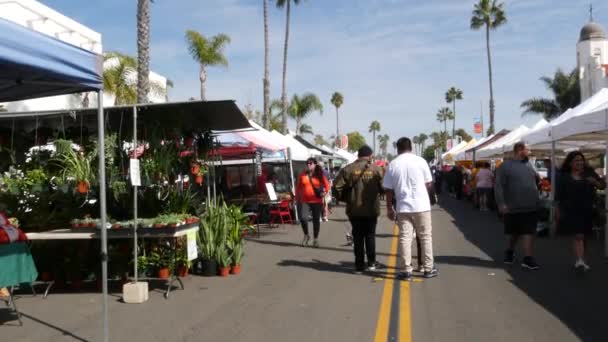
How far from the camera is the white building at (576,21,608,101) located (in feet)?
136

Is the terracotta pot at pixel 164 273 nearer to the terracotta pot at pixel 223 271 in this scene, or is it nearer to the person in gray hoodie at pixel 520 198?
the terracotta pot at pixel 223 271

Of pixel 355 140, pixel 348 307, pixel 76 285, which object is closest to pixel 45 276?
pixel 76 285

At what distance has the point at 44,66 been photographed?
15.7ft

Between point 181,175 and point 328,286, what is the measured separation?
9.44 feet

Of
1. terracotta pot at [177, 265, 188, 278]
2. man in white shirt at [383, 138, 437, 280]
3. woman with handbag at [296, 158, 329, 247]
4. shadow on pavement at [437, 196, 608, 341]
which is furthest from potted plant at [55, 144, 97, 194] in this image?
shadow on pavement at [437, 196, 608, 341]

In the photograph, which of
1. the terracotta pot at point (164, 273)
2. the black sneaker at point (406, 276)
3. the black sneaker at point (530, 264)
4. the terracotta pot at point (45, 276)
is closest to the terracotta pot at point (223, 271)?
the terracotta pot at point (164, 273)

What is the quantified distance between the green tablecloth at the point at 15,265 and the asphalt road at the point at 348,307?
54 centimetres

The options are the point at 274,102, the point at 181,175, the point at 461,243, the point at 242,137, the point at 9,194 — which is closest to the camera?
the point at 9,194

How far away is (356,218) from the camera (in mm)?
8891

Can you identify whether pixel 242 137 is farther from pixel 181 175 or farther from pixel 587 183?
pixel 587 183

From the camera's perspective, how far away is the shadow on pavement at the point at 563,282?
6125mm

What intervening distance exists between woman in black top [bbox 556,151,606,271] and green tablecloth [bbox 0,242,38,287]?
7.00 m

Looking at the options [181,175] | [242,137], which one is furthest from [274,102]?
[181,175]

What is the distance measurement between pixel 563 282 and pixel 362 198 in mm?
2927
